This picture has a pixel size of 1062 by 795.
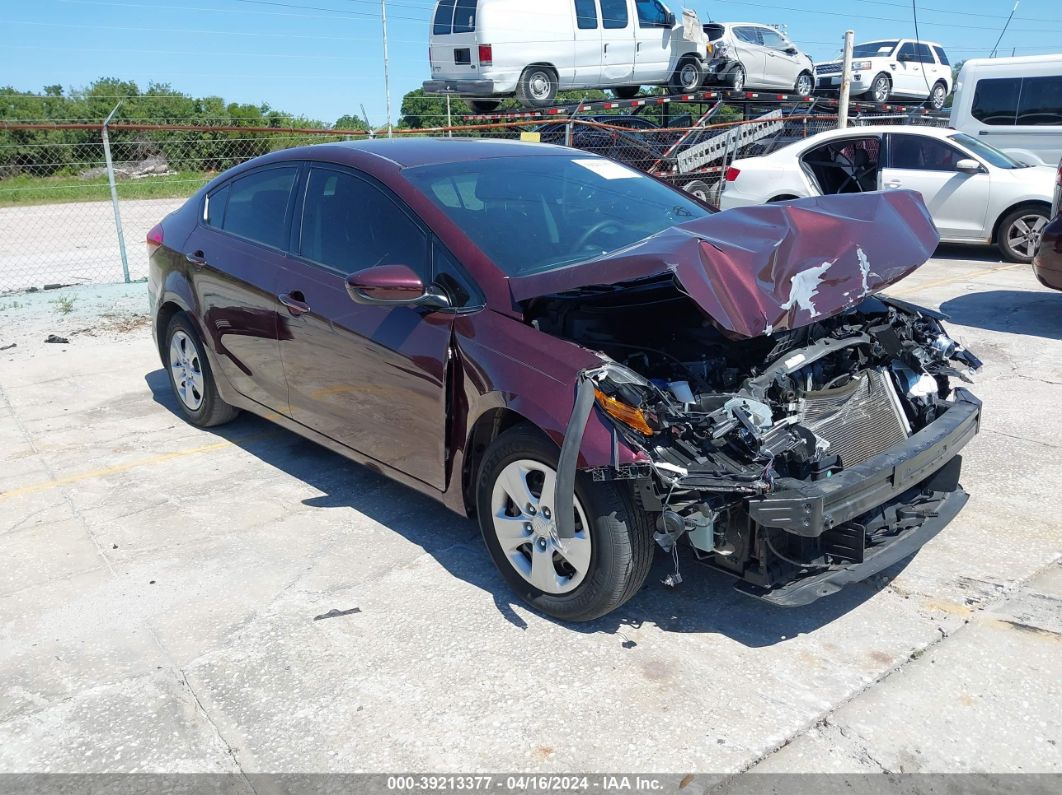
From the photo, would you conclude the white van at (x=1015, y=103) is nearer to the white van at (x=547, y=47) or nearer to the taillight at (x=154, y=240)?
the white van at (x=547, y=47)

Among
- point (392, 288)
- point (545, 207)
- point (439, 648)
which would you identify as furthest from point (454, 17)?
point (439, 648)

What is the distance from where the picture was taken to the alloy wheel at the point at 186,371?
5.64 m

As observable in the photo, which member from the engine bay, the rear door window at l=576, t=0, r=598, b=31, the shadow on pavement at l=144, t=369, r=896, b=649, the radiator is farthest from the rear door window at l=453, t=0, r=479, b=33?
the radiator

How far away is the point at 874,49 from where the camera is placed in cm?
2183

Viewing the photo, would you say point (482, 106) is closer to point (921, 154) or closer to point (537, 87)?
point (537, 87)

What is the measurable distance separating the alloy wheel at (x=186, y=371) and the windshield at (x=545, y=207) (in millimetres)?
2232

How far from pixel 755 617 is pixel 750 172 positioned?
8.87 meters

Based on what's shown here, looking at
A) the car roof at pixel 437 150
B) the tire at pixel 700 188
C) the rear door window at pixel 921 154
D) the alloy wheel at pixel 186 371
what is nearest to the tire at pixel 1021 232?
the rear door window at pixel 921 154

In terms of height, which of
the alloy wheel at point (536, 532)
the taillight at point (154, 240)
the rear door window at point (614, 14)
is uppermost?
the rear door window at point (614, 14)

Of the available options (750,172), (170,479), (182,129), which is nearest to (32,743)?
(170,479)

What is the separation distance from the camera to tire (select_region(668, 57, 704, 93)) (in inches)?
711

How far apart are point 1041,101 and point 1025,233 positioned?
3.39 metres

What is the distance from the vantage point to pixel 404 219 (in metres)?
4.02

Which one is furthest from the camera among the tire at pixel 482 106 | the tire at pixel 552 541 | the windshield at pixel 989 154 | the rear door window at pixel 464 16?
the tire at pixel 482 106
